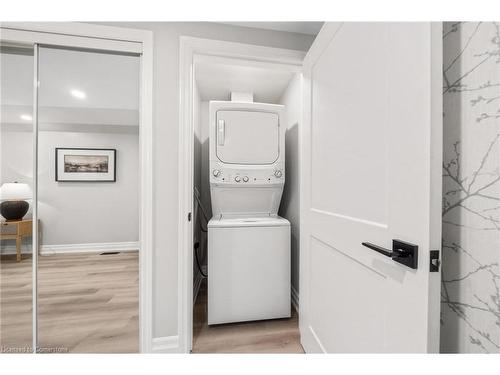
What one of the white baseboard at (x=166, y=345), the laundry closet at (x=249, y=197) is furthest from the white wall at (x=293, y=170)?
the white baseboard at (x=166, y=345)

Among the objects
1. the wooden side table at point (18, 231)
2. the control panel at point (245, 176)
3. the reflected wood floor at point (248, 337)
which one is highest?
the control panel at point (245, 176)

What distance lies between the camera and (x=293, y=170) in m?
2.09

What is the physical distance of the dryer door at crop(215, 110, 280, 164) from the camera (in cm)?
187

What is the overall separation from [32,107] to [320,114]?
1730 mm

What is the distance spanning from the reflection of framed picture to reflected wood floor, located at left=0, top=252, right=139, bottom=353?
537 mm

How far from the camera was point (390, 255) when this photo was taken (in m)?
0.68

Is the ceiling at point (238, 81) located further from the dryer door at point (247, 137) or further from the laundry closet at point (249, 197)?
the dryer door at point (247, 137)

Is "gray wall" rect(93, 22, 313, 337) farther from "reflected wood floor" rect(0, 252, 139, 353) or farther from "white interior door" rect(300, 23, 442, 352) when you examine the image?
"white interior door" rect(300, 23, 442, 352)

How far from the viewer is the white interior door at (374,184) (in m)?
0.60

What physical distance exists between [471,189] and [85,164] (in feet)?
6.43

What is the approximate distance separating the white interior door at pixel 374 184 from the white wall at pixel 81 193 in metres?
1.22

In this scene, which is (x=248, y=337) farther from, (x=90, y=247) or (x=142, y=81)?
(x=142, y=81)
